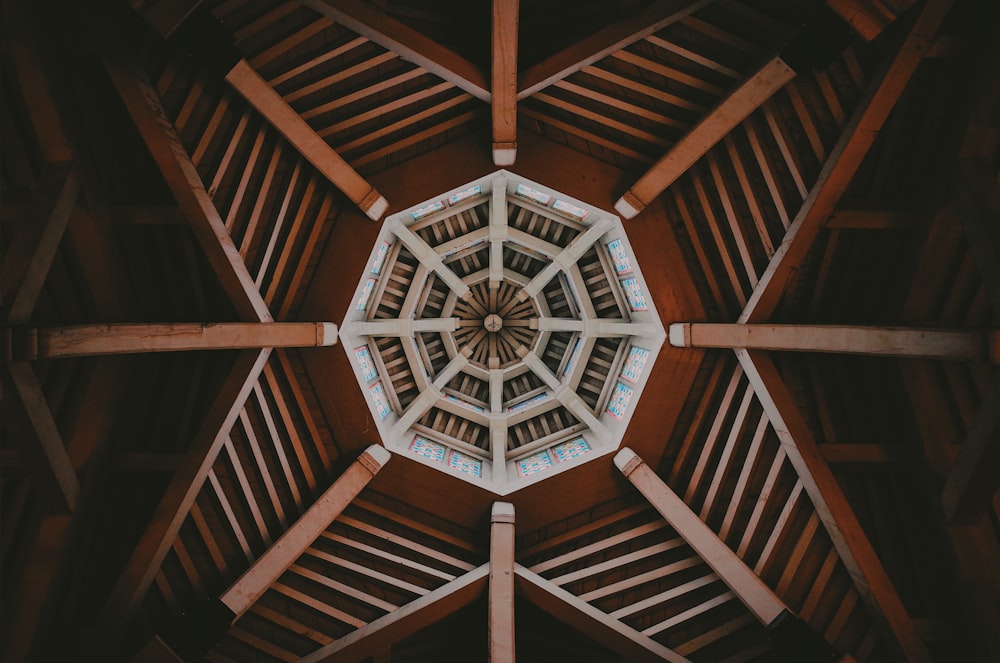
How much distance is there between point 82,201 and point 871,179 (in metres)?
12.5

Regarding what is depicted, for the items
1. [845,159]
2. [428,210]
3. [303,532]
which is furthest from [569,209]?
[303,532]

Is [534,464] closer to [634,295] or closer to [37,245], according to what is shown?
[634,295]

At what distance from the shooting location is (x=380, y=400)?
13320 mm

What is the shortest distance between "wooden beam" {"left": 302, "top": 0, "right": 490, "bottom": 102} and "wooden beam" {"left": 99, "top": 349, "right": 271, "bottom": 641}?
5.65 metres

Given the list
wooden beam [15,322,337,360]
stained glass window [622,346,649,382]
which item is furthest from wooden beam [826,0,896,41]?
wooden beam [15,322,337,360]

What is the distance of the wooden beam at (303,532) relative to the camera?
962 cm

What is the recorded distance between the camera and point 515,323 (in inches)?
656

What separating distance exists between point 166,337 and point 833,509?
10.9 m

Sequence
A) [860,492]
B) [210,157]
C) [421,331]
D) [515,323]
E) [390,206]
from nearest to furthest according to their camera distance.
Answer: [210,157]
[860,492]
[390,206]
[421,331]
[515,323]

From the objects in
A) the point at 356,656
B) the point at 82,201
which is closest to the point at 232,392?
the point at 82,201

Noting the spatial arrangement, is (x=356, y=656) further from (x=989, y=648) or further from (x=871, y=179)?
(x=871, y=179)

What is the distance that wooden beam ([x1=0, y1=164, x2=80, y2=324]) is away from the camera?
6.52 m

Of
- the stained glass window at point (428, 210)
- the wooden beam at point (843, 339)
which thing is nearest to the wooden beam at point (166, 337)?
the stained glass window at point (428, 210)

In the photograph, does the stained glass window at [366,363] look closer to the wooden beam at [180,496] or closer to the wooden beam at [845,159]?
the wooden beam at [180,496]
